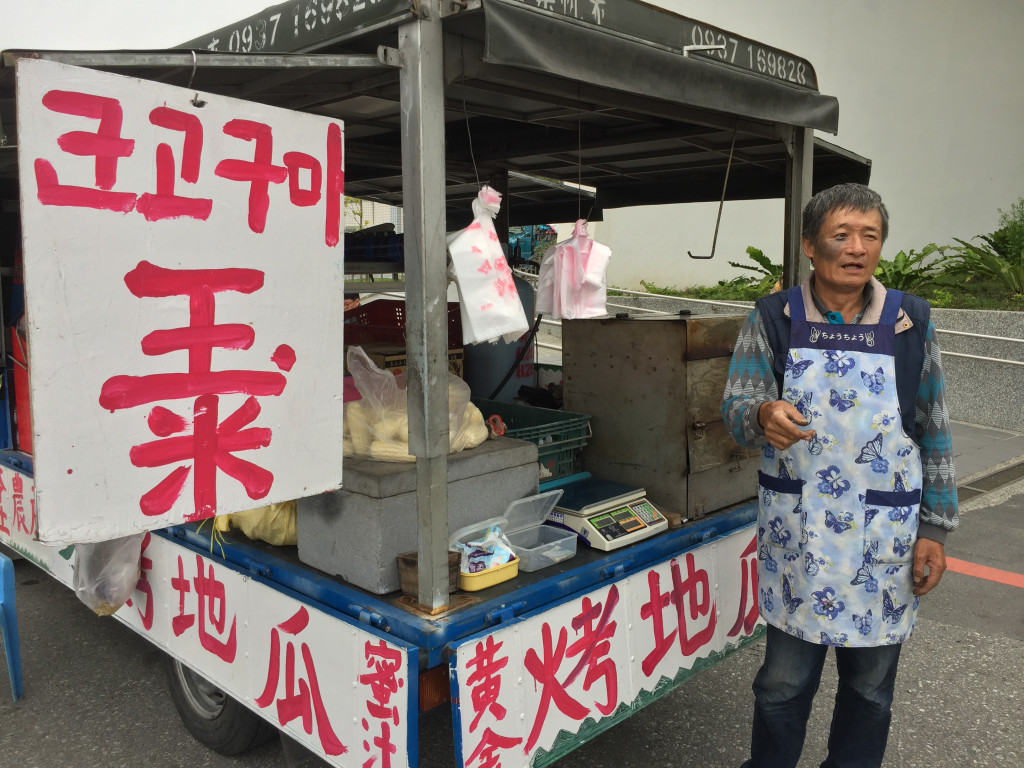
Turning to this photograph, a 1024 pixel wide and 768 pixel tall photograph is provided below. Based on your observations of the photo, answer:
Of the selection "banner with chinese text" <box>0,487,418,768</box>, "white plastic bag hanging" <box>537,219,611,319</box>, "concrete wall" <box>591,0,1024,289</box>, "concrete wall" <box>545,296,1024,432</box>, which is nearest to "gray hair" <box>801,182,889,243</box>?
"white plastic bag hanging" <box>537,219,611,319</box>

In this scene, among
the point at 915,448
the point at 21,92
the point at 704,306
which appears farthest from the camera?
the point at 704,306

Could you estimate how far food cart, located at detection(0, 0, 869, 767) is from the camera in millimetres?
1707

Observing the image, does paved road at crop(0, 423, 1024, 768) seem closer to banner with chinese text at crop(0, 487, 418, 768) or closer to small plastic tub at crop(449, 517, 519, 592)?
banner with chinese text at crop(0, 487, 418, 768)

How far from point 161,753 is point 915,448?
2.86 metres

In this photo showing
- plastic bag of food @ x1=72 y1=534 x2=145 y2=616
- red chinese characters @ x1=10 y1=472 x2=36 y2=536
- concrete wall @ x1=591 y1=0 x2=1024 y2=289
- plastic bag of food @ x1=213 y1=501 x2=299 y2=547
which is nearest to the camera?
plastic bag of food @ x1=213 y1=501 x2=299 y2=547

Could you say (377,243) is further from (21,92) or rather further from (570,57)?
(21,92)

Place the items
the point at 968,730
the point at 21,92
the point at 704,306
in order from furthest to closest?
the point at 704,306 → the point at 968,730 → the point at 21,92

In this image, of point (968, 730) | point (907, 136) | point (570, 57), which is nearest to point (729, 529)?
point (968, 730)

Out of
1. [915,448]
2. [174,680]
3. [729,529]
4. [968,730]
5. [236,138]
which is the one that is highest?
[236,138]

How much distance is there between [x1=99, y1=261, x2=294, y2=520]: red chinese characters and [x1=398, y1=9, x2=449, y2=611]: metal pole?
376 millimetres

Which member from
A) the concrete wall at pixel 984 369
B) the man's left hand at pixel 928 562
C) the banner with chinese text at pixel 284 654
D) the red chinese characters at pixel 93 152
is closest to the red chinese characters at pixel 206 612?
the banner with chinese text at pixel 284 654

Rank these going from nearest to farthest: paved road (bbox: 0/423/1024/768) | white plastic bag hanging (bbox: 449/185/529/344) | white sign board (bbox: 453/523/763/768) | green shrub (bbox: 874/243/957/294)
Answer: white sign board (bbox: 453/523/763/768), white plastic bag hanging (bbox: 449/185/529/344), paved road (bbox: 0/423/1024/768), green shrub (bbox: 874/243/957/294)

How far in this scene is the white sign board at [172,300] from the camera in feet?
5.40

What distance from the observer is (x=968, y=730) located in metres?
3.27
